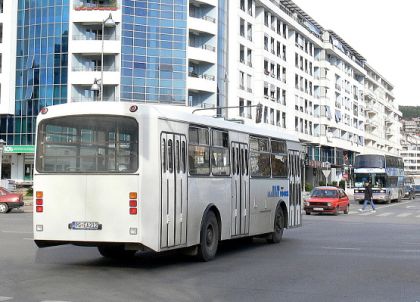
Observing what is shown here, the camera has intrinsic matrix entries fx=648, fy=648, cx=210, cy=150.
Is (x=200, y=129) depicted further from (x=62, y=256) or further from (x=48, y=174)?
(x=62, y=256)

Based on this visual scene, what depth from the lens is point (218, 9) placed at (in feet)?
218

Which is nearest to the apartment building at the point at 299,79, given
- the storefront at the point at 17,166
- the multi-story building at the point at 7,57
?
the storefront at the point at 17,166

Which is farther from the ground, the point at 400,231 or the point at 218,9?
the point at 218,9

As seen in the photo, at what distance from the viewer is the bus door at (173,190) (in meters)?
11.5

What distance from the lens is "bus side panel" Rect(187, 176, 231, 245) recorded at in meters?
12.5

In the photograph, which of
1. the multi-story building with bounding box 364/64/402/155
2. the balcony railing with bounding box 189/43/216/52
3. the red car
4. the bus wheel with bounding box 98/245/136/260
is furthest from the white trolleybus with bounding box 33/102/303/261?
the multi-story building with bounding box 364/64/402/155

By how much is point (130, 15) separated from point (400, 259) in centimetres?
5077

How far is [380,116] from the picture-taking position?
14050 centimetres

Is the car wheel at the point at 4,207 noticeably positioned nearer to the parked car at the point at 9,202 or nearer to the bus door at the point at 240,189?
the parked car at the point at 9,202

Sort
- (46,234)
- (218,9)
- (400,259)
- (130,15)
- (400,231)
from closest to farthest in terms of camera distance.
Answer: (46,234) < (400,259) < (400,231) < (130,15) < (218,9)

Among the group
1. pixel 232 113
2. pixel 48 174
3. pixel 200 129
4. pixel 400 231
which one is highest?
pixel 232 113

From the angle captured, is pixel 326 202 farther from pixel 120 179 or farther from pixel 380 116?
pixel 380 116

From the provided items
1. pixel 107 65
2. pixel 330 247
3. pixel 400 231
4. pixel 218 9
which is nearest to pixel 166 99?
pixel 107 65

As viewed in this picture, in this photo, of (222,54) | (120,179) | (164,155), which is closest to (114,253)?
(120,179)
